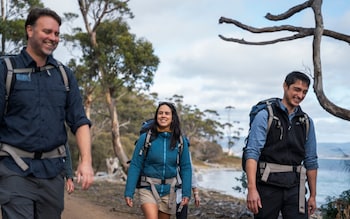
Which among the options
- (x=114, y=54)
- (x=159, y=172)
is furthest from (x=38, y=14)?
A: (x=114, y=54)

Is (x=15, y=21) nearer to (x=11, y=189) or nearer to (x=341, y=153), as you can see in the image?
(x=341, y=153)

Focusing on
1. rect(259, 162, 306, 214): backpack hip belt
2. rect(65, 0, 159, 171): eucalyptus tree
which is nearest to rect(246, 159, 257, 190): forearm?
rect(259, 162, 306, 214): backpack hip belt

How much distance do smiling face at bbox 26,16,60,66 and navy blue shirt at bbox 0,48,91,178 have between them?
5 centimetres

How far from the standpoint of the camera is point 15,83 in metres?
3.08

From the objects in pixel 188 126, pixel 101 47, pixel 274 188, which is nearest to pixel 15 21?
pixel 101 47

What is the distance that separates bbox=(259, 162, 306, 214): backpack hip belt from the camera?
4137mm

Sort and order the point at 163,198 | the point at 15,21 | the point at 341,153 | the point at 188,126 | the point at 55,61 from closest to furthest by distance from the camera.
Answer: the point at 55,61, the point at 163,198, the point at 341,153, the point at 15,21, the point at 188,126

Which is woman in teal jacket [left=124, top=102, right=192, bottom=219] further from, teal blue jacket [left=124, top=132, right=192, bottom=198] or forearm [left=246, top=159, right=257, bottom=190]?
forearm [left=246, top=159, right=257, bottom=190]

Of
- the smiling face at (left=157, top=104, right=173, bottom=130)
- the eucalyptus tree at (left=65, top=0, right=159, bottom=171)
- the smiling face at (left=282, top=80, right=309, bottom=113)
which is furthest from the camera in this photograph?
the eucalyptus tree at (left=65, top=0, right=159, bottom=171)

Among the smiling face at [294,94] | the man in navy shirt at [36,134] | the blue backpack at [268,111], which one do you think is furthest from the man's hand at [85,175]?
the smiling face at [294,94]

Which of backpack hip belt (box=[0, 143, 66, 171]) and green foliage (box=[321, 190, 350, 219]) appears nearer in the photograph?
backpack hip belt (box=[0, 143, 66, 171])

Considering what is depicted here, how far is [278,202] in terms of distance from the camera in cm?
420

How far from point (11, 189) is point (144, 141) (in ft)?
6.93

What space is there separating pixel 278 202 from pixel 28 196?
6.38 ft
